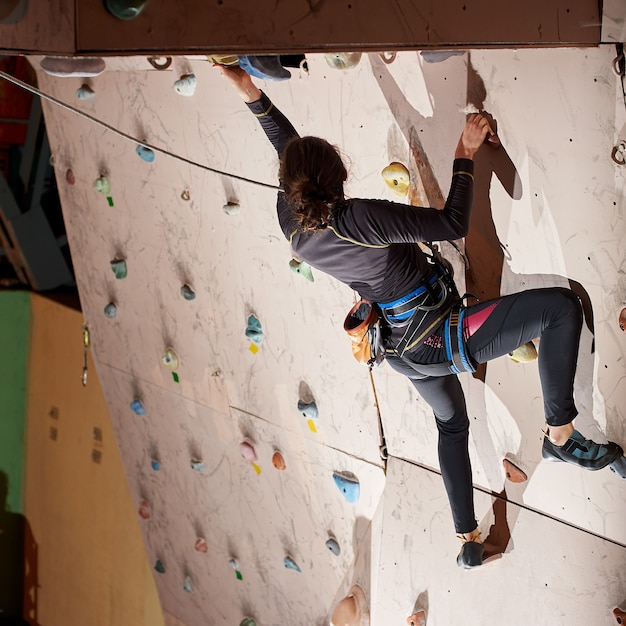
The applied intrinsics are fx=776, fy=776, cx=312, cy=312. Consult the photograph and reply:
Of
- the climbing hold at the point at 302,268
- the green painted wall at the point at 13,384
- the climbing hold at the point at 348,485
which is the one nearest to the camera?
the climbing hold at the point at 302,268

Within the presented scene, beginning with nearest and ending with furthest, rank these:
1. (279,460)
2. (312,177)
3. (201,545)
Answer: (312,177) → (279,460) → (201,545)

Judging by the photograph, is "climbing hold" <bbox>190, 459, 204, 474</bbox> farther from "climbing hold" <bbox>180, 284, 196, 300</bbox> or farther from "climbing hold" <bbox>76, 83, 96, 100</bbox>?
"climbing hold" <bbox>76, 83, 96, 100</bbox>

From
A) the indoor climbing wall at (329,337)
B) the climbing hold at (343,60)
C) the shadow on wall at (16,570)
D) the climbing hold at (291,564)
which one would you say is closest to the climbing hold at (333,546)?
the indoor climbing wall at (329,337)

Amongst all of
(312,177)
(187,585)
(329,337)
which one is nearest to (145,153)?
(329,337)

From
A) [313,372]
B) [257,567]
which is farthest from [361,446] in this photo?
[257,567]

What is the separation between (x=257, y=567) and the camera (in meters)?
3.79

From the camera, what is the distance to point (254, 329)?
9.73 feet

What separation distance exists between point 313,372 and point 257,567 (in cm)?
138

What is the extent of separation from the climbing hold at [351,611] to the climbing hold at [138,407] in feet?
4.43

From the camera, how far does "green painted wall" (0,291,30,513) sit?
5230 millimetres

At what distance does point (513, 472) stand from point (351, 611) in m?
1.12

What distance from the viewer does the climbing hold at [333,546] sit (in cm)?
331

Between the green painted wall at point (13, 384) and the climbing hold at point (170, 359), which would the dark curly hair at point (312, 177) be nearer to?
the climbing hold at point (170, 359)

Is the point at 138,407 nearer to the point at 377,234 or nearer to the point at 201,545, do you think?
the point at 201,545
